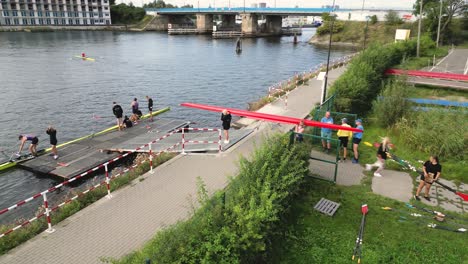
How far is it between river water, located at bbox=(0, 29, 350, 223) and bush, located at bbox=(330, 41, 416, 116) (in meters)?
9.68

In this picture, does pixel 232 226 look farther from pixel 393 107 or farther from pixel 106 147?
pixel 393 107

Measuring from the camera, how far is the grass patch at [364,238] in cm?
866

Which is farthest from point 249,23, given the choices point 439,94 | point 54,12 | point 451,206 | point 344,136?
point 451,206

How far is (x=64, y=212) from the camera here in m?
10.2

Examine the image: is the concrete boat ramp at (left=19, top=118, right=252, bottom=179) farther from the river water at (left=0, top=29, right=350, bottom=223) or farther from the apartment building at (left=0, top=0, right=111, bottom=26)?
the apartment building at (left=0, top=0, right=111, bottom=26)

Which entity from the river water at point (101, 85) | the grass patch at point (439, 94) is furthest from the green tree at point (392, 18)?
the grass patch at point (439, 94)

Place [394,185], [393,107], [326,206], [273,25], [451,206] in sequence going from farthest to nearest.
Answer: [273,25], [393,107], [394,185], [451,206], [326,206]

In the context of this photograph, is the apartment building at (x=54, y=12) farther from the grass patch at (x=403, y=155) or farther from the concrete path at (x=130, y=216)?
the grass patch at (x=403, y=155)

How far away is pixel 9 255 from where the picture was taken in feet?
27.6

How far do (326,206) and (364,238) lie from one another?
67.2 inches

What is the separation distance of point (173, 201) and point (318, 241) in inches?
183

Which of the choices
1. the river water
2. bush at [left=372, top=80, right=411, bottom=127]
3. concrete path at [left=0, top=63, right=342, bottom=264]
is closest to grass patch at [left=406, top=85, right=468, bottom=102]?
bush at [left=372, top=80, right=411, bottom=127]

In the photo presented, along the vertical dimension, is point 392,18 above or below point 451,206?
above

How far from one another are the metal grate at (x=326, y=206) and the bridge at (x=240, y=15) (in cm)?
9872
